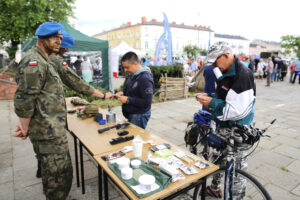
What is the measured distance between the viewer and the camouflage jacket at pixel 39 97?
165 centimetres

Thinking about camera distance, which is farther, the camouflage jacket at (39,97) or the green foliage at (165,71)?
the green foliage at (165,71)

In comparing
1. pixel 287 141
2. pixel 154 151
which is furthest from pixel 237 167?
pixel 287 141

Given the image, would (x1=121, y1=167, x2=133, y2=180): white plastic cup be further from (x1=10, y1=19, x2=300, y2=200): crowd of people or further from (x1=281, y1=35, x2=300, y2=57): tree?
(x1=281, y1=35, x2=300, y2=57): tree

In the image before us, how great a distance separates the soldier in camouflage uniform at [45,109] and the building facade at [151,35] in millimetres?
50779

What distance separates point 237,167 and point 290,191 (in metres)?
1.37

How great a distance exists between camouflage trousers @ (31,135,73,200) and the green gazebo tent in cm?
748

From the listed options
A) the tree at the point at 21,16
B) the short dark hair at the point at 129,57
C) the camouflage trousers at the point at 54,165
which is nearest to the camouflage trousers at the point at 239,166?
the short dark hair at the point at 129,57

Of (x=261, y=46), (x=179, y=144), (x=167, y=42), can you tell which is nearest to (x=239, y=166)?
(x=179, y=144)

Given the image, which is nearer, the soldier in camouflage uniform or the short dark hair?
the soldier in camouflage uniform

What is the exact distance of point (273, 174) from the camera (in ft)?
10.5

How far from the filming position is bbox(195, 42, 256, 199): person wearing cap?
175cm

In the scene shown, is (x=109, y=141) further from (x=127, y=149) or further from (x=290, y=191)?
(x=290, y=191)

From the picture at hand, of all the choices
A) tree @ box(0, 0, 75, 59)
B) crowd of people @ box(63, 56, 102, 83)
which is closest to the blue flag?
crowd of people @ box(63, 56, 102, 83)

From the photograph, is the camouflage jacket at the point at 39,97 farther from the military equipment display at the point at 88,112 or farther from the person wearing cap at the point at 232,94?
the person wearing cap at the point at 232,94
